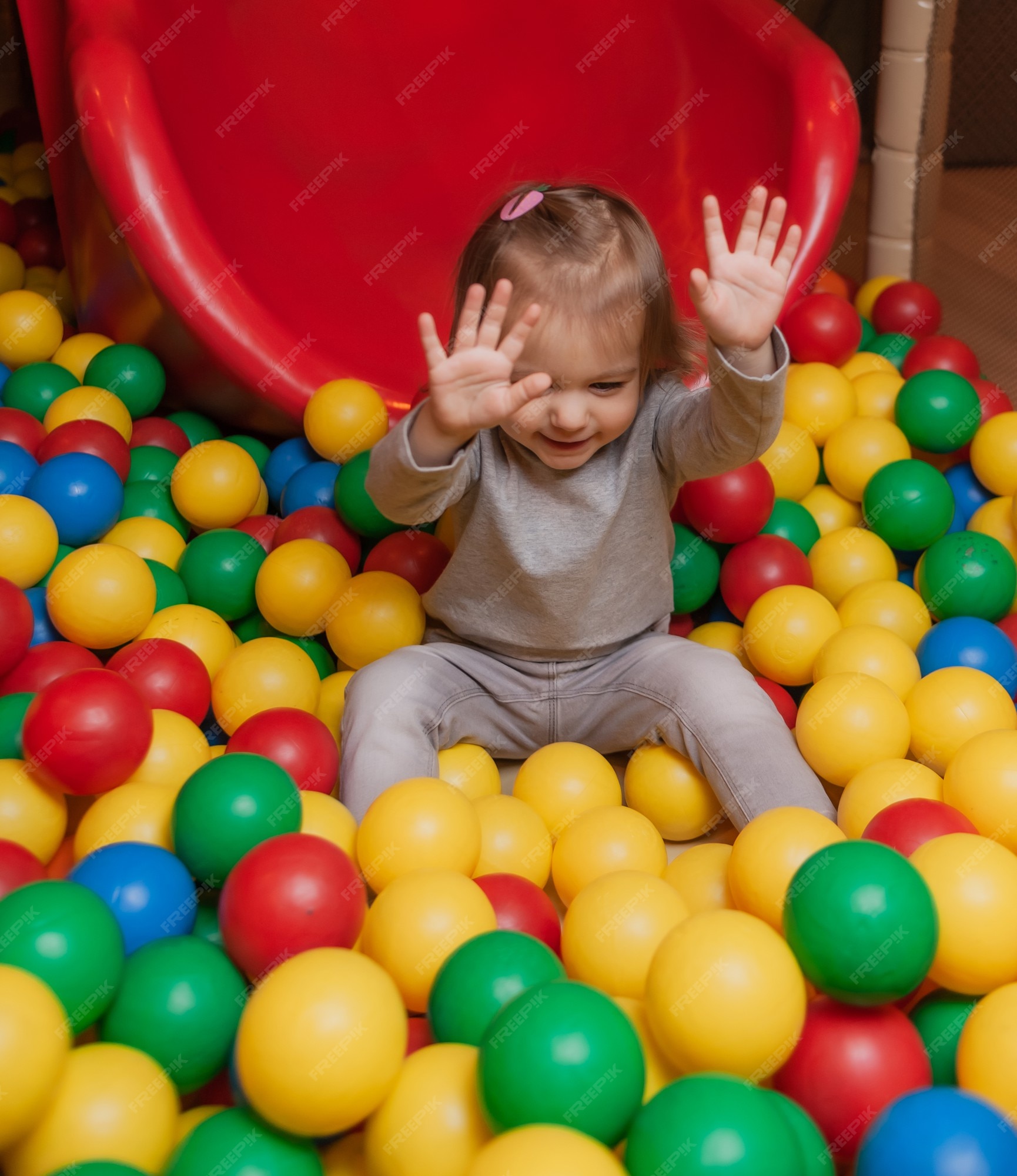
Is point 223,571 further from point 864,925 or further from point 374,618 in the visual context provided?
point 864,925

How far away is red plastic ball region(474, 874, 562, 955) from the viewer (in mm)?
1040

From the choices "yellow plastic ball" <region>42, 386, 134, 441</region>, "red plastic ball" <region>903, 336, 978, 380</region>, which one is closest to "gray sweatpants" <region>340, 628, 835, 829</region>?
"yellow plastic ball" <region>42, 386, 134, 441</region>

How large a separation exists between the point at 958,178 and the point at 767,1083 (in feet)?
6.38

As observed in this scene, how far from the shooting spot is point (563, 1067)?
75 centimetres

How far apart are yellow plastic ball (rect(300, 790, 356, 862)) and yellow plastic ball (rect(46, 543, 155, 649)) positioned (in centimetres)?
40

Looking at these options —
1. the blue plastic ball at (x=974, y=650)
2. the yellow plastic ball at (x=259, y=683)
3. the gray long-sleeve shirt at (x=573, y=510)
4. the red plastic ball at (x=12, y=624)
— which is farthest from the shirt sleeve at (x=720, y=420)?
the red plastic ball at (x=12, y=624)

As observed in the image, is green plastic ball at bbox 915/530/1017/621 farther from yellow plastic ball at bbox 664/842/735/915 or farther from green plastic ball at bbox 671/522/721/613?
yellow plastic ball at bbox 664/842/735/915

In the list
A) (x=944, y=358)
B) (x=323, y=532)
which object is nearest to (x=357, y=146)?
(x=323, y=532)

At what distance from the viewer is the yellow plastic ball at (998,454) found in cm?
165

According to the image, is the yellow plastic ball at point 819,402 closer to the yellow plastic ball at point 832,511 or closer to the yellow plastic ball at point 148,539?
the yellow plastic ball at point 832,511

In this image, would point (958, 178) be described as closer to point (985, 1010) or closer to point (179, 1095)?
point (985, 1010)

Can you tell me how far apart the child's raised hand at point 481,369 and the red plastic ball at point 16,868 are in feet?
1.77

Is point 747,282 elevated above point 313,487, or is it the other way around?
point 747,282

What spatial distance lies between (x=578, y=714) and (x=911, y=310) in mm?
1102
